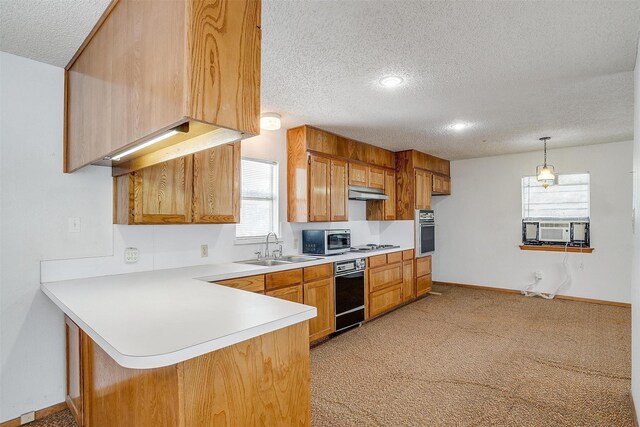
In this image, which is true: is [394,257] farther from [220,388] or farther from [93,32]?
[93,32]

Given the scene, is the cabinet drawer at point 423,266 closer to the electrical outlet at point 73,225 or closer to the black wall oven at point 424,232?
the black wall oven at point 424,232

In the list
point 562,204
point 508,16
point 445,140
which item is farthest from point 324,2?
point 562,204

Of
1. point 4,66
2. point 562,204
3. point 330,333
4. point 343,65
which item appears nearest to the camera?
point 4,66

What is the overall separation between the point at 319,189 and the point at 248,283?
1624 millimetres

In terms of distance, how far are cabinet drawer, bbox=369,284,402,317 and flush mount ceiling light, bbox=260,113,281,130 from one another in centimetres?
239

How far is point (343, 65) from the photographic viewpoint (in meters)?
2.50

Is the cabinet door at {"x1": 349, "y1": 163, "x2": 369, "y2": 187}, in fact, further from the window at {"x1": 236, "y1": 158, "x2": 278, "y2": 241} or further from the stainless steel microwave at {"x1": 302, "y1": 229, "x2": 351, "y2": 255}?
the window at {"x1": 236, "y1": 158, "x2": 278, "y2": 241}

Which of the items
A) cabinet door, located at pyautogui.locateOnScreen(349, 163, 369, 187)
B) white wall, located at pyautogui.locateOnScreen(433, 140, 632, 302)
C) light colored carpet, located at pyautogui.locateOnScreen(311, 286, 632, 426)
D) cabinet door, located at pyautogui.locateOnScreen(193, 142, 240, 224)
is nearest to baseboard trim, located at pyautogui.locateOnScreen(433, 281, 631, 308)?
white wall, located at pyautogui.locateOnScreen(433, 140, 632, 302)

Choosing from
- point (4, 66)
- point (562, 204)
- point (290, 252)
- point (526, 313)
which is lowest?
point (526, 313)

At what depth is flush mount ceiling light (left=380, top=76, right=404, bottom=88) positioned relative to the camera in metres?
2.73

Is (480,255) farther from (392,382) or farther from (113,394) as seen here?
(113,394)

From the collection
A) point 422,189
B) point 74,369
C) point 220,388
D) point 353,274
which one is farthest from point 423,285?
point 220,388

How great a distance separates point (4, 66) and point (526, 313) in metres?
6.01

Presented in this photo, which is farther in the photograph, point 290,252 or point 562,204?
point 562,204
